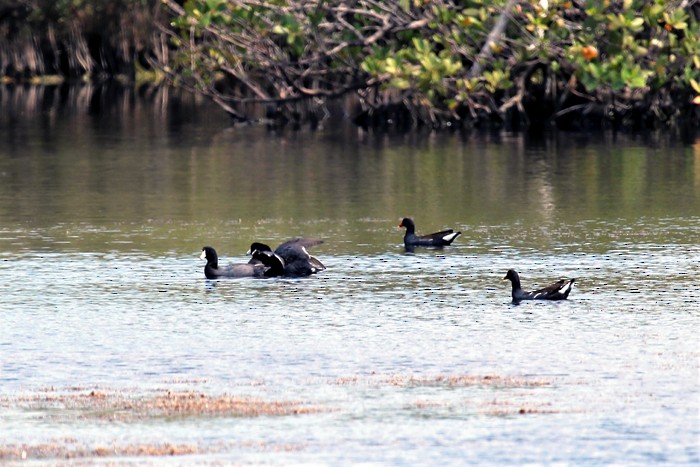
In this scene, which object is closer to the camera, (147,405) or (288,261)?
(147,405)

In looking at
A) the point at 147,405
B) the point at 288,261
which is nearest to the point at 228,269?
the point at 288,261

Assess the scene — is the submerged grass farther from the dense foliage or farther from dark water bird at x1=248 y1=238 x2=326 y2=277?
the dense foliage

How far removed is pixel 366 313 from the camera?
49.7ft

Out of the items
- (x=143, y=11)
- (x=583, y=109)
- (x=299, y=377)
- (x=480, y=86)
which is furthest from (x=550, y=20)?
(x=143, y=11)

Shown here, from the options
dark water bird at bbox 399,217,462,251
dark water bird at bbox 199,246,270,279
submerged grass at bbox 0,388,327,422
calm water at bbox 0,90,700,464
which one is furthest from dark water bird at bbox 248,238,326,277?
submerged grass at bbox 0,388,327,422

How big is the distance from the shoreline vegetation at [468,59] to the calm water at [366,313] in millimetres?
4275

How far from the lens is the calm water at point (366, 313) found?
1038 centimetres

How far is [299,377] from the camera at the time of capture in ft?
40.0

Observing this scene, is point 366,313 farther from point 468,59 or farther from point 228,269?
point 468,59

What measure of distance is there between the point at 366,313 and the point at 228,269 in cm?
274

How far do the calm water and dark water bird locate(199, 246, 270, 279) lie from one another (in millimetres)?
213

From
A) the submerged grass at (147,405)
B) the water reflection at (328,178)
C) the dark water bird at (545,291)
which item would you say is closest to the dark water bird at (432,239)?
the water reflection at (328,178)

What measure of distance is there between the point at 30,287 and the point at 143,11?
56271mm

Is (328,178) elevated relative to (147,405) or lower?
elevated
